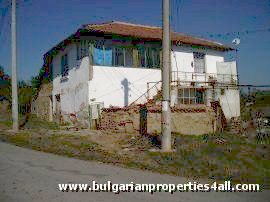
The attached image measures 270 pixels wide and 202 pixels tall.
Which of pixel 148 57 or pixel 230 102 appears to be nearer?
pixel 148 57

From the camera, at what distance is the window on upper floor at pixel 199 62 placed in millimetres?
25547

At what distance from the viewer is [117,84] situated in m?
20.8

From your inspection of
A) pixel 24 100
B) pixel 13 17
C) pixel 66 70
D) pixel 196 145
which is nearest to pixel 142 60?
pixel 66 70

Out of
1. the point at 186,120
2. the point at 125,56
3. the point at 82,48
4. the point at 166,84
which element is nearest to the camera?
the point at 166,84

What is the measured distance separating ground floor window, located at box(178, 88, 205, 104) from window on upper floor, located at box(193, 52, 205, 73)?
279cm

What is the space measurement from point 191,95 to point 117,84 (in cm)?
573

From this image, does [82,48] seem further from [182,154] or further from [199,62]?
[182,154]

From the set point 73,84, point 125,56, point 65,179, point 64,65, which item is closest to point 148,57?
→ point 125,56

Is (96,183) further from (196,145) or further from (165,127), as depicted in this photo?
(196,145)

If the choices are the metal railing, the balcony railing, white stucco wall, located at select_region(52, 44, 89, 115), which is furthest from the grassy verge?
the balcony railing

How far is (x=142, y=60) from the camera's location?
2227 cm

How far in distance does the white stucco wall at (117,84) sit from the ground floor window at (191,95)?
→ 221cm

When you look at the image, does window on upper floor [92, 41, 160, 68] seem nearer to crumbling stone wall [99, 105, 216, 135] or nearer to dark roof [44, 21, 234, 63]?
dark roof [44, 21, 234, 63]

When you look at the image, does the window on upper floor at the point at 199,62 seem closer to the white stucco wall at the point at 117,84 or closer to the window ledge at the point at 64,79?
the white stucco wall at the point at 117,84
